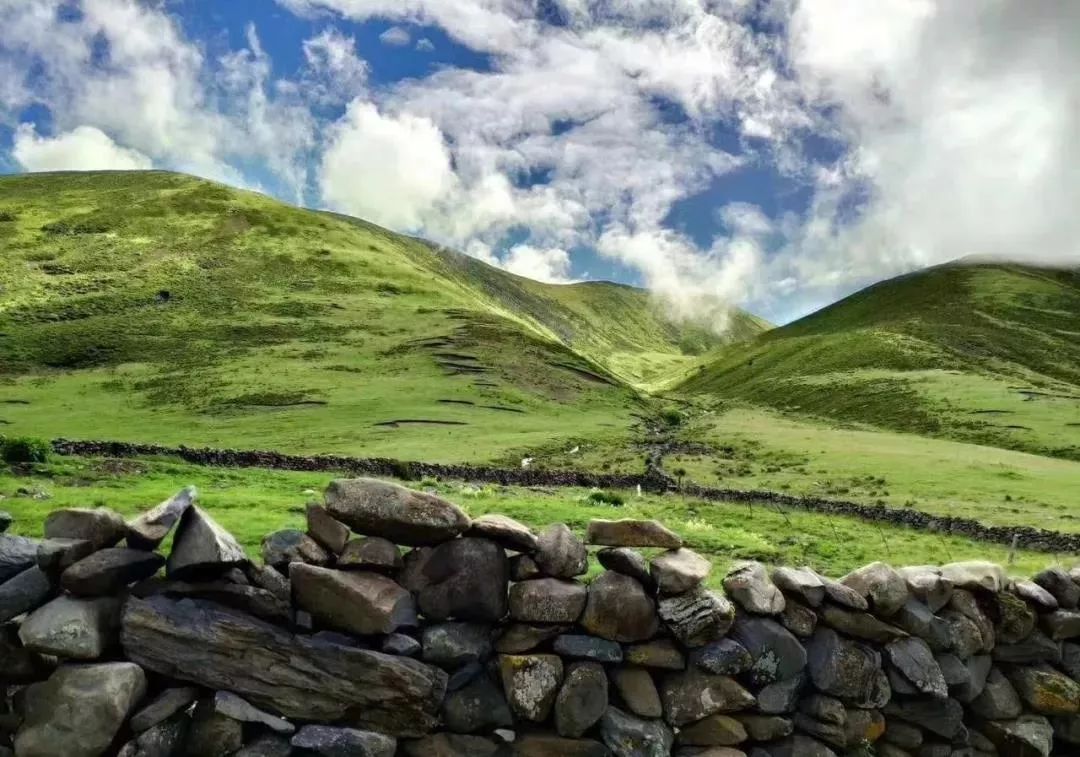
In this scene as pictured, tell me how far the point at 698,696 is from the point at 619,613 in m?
1.40

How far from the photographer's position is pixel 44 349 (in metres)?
106

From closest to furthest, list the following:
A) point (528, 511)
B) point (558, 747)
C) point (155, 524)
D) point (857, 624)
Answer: point (155, 524), point (558, 747), point (857, 624), point (528, 511)

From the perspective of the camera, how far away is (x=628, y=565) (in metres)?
9.17

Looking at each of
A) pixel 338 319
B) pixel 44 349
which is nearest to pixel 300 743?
pixel 44 349

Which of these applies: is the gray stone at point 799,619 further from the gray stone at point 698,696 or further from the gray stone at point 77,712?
the gray stone at point 77,712

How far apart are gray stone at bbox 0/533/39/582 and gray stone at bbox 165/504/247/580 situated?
57.8 inches

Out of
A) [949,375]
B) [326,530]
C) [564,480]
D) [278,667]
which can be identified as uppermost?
[949,375]

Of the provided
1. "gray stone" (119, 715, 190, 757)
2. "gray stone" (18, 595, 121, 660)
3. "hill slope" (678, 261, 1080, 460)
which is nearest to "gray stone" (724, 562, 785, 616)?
"gray stone" (119, 715, 190, 757)

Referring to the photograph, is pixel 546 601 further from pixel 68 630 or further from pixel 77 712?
pixel 68 630

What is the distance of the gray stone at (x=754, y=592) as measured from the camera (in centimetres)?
930

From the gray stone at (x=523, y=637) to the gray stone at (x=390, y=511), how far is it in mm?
1396

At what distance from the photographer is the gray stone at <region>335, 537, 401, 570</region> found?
873 cm

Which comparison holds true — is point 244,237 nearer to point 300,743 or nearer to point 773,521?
point 773,521

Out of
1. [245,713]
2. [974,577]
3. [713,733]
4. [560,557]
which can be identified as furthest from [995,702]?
[245,713]
